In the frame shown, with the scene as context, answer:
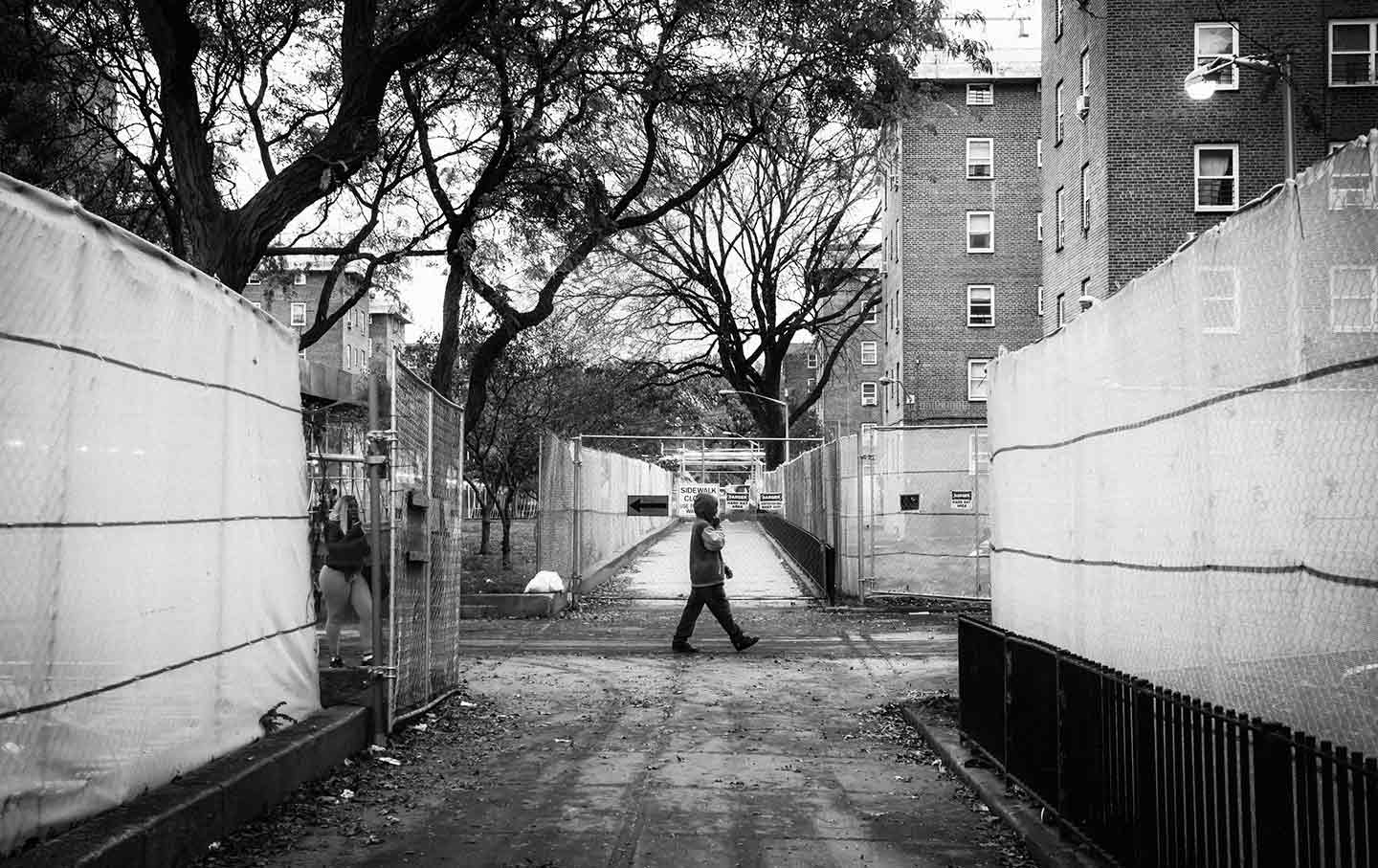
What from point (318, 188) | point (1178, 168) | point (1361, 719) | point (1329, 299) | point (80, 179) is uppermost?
point (1178, 168)

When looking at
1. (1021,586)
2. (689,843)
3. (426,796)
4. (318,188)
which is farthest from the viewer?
(318,188)

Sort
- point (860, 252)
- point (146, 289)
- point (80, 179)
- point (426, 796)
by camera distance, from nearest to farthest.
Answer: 1. point (146, 289)
2. point (426, 796)
3. point (80, 179)
4. point (860, 252)

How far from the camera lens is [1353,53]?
92.2ft

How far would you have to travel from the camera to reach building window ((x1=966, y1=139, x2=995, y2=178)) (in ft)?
162

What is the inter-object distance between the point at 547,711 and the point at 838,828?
433 centimetres

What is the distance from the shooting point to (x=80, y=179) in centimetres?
2177

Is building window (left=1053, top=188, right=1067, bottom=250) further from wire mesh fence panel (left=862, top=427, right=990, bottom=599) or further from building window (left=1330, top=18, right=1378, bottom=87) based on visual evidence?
wire mesh fence panel (left=862, top=427, right=990, bottom=599)

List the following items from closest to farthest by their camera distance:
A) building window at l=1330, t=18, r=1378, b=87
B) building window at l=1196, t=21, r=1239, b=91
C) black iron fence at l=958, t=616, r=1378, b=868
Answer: black iron fence at l=958, t=616, r=1378, b=868 < building window at l=1330, t=18, r=1378, b=87 < building window at l=1196, t=21, r=1239, b=91

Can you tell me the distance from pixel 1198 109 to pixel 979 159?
68.5 feet

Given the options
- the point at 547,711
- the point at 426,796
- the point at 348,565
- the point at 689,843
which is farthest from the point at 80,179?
the point at 689,843

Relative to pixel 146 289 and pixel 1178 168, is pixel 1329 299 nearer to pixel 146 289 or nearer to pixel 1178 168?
pixel 146 289

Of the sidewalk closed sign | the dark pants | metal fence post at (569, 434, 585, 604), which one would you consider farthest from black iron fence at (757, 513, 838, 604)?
the sidewalk closed sign

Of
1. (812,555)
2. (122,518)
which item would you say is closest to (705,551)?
(812,555)

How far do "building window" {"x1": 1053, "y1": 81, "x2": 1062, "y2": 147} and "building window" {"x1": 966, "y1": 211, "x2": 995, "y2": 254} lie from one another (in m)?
14.3
